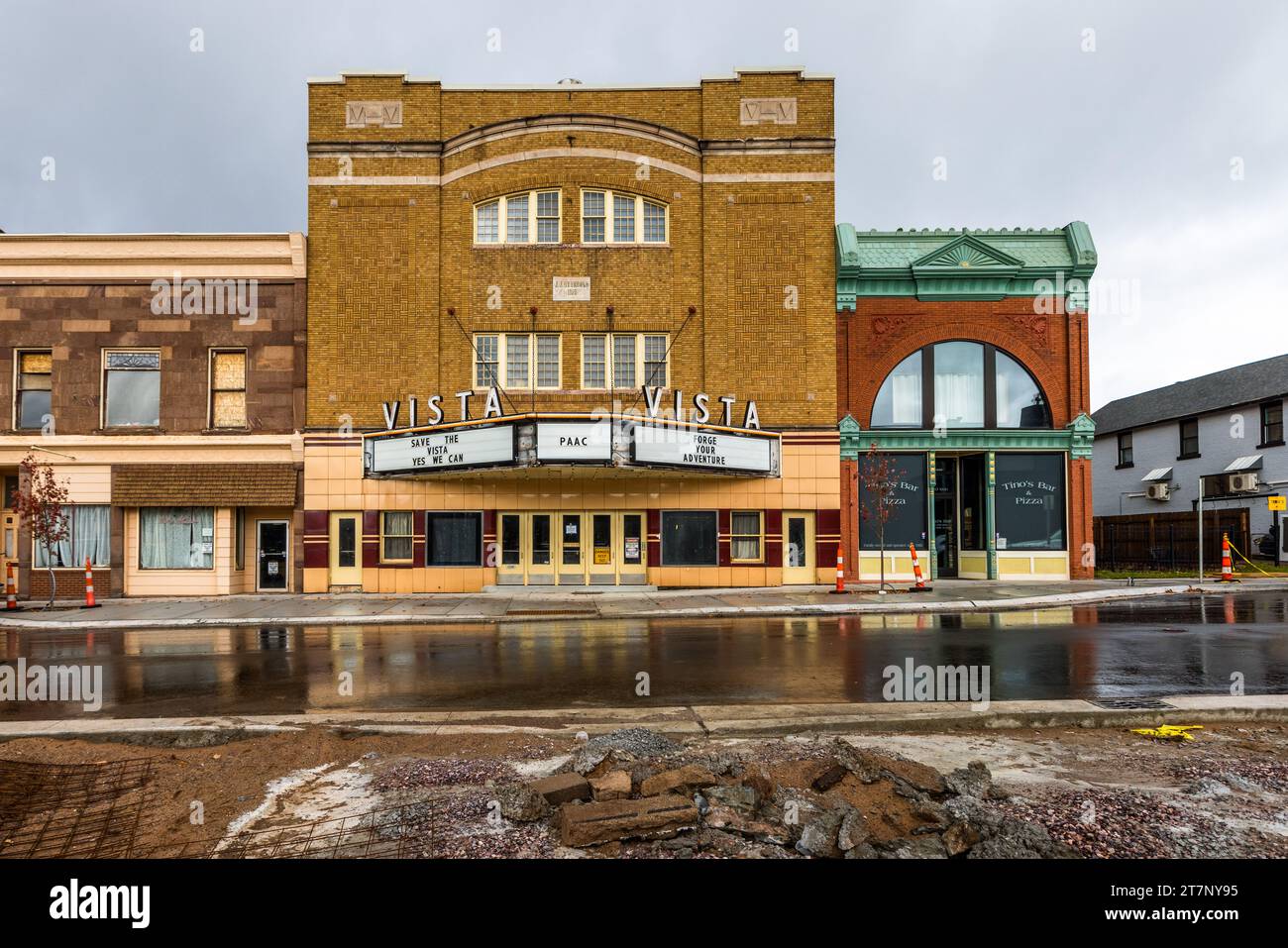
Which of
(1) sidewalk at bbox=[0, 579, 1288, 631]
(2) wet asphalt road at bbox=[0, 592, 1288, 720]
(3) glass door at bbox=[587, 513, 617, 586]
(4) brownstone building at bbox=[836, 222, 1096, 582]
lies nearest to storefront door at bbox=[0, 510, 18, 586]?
(1) sidewalk at bbox=[0, 579, 1288, 631]

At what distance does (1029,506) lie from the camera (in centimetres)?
2441

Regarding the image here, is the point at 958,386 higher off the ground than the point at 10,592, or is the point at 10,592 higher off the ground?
the point at 958,386

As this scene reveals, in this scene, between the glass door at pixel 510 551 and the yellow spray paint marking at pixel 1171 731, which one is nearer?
the yellow spray paint marking at pixel 1171 731

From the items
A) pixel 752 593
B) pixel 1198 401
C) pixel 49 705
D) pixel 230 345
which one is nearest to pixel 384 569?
pixel 230 345

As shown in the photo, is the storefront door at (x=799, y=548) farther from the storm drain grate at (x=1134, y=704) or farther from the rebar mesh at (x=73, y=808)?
the rebar mesh at (x=73, y=808)

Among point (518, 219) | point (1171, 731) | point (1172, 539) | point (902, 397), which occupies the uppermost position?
point (518, 219)

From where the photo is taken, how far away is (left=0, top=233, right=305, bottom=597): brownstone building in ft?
76.1

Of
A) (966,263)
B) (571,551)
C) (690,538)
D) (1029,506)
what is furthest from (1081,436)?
(571,551)

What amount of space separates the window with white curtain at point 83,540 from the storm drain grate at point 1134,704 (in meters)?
25.1

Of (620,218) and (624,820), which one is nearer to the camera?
(624,820)

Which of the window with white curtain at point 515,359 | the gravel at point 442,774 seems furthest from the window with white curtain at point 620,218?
the gravel at point 442,774

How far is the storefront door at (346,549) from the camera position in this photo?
23547 millimetres

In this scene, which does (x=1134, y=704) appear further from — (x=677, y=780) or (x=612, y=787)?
(x=612, y=787)

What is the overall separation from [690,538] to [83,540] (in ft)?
58.0
